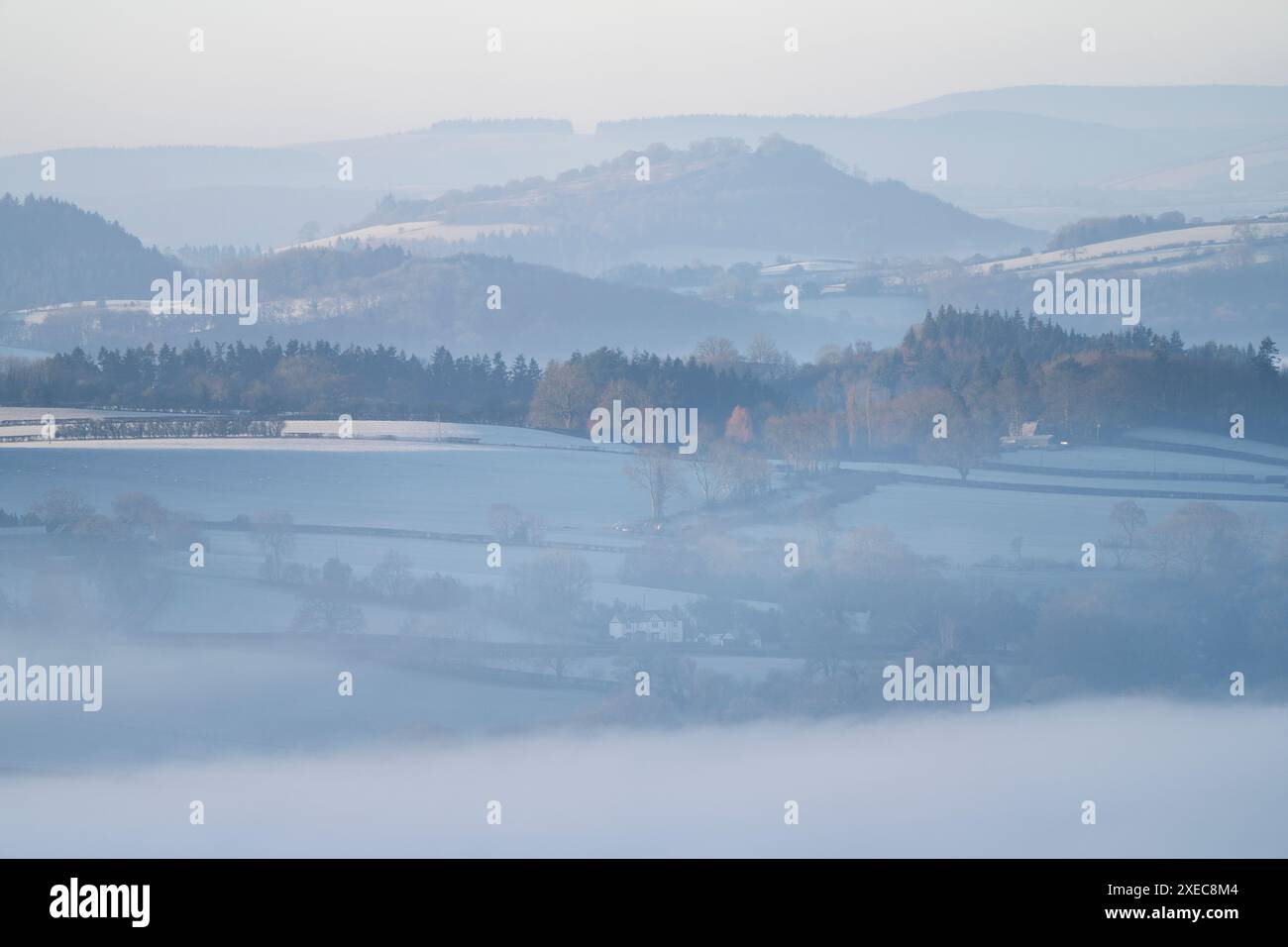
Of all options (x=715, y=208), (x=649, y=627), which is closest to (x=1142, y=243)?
(x=715, y=208)

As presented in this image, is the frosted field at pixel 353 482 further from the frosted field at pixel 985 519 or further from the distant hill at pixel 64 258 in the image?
the frosted field at pixel 985 519

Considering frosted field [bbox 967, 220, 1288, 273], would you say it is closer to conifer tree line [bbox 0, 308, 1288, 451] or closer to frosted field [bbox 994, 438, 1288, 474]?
conifer tree line [bbox 0, 308, 1288, 451]

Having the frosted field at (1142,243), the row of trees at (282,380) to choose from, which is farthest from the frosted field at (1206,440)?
the row of trees at (282,380)

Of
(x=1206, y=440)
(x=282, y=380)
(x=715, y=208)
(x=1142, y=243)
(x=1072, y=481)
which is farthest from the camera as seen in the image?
(x=1142, y=243)

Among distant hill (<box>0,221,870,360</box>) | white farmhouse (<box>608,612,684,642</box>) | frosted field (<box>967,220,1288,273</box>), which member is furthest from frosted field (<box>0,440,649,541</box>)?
frosted field (<box>967,220,1288,273</box>)

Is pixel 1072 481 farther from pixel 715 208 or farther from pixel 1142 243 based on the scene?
pixel 715 208

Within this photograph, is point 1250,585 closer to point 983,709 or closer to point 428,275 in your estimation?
point 983,709
